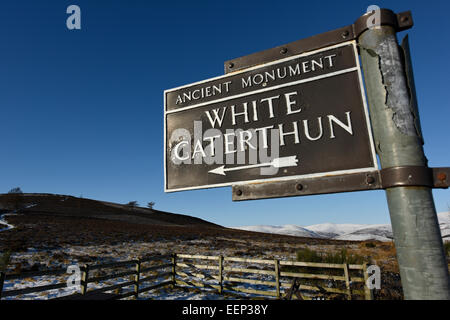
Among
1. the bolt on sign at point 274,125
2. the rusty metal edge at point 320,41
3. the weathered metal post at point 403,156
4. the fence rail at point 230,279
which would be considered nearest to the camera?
the weathered metal post at point 403,156

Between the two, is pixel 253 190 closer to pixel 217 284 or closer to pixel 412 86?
pixel 412 86

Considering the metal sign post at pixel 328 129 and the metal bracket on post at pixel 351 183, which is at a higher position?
the metal sign post at pixel 328 129

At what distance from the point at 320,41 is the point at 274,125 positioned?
801 millimetres

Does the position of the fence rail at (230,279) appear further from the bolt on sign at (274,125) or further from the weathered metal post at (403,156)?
the weathered metal post at (403,156)

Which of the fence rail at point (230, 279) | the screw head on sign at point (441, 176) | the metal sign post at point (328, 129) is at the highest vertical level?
the metal sign post at point (328, 129)

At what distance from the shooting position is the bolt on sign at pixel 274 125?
1.82 m

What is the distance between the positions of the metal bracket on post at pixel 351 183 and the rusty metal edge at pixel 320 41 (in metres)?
1.03

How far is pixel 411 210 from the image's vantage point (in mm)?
1392

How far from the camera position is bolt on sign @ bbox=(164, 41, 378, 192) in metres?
1.82

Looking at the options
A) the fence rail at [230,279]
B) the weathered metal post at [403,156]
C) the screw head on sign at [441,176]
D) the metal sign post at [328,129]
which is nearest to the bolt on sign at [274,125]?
the metal sign post at [328,129]

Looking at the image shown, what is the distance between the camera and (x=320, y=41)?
2.04m

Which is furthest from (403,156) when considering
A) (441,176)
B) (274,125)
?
(274,125)

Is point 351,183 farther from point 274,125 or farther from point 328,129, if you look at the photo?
point 274,125
